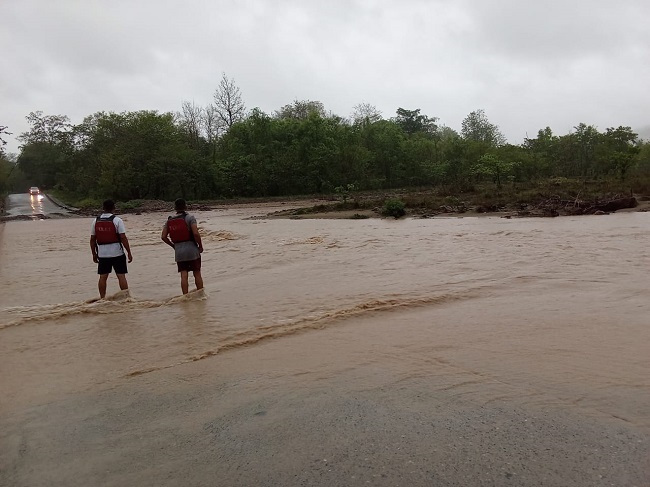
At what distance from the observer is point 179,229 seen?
9039 millimetres

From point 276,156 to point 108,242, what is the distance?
49.1 meters

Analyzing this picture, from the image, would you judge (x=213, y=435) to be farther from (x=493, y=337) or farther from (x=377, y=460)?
(x=493, y=337)

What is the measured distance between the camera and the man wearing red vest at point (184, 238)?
901cm

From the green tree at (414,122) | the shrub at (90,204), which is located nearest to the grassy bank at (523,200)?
the shrub at (90,204)

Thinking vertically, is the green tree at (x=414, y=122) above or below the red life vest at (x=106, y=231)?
above

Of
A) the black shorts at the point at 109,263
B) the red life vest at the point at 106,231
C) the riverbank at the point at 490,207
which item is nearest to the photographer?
the red life vest at the point at 106,231

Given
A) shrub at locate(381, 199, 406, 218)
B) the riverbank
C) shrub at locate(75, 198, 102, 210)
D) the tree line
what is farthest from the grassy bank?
shrub at locate(75, 198, 102, 210)

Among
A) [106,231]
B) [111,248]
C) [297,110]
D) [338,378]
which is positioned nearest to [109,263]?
[111,248]

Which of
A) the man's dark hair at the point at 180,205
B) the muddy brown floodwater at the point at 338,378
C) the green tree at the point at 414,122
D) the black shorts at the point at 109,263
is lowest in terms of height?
the muddy brown floodwater at the point at 338,378

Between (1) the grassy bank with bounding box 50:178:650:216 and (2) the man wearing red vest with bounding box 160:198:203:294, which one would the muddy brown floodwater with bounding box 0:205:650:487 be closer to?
(2) the man wearing red vest with bounding box 160:198:203:294

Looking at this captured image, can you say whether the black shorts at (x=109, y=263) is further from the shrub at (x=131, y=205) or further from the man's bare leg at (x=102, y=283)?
the shrub at (x=131, y=205)

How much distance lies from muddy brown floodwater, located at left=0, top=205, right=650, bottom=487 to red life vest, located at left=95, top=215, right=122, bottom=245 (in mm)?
1168

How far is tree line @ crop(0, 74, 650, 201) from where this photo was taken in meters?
51.0

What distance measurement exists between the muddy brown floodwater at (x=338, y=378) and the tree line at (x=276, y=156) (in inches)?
1499
